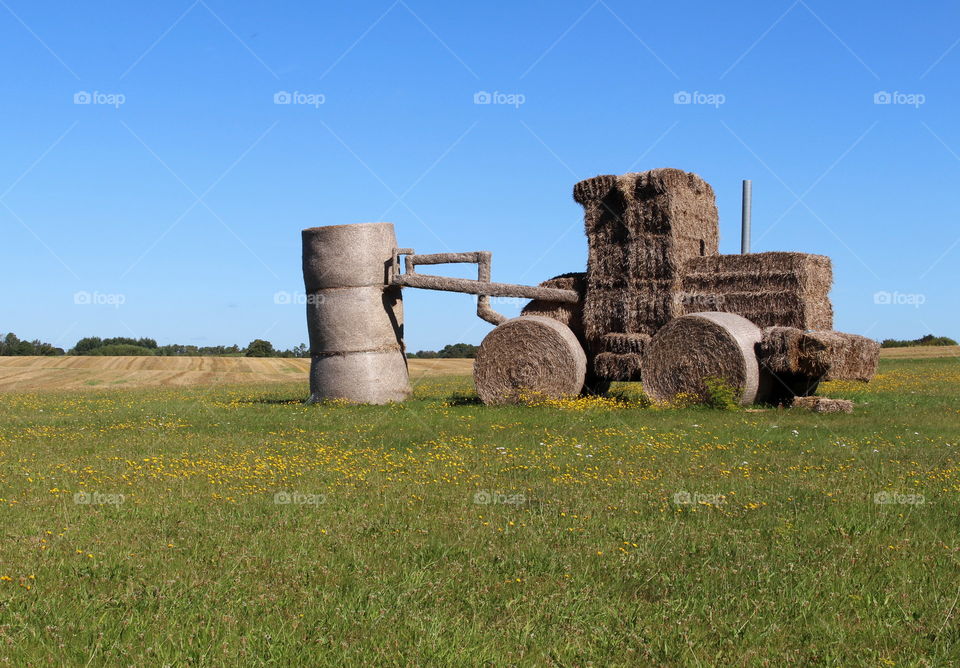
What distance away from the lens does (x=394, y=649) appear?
16.2 feet

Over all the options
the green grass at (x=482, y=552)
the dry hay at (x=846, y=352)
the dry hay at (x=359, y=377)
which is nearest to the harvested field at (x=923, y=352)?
the dry hay at (x=846, y=352)

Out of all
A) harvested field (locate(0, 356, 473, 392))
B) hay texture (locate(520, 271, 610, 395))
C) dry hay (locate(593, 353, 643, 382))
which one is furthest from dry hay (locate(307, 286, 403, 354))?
harvested field (locate(0, 356, 473, 392))

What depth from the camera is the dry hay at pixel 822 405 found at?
17.9 metres

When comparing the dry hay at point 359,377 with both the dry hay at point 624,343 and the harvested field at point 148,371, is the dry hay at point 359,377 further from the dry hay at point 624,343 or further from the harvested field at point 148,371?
the harvested field at point 148,371

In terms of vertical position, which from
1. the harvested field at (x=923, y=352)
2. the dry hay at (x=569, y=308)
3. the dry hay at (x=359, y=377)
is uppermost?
the dry hay at (x=569, y=308)

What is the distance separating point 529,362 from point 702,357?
3.92 metres

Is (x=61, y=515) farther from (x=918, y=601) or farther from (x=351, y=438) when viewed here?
(x=918, y=601)

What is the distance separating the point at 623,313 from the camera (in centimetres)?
2028

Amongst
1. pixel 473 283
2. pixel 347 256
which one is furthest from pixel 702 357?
pixel 347 256

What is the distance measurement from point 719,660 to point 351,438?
9.81 metres

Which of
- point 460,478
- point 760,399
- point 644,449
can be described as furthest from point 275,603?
point 760,399

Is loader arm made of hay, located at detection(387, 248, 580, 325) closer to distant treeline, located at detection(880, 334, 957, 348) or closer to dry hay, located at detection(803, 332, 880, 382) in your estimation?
dry hay, located at detection(803, 332, 880, 382)

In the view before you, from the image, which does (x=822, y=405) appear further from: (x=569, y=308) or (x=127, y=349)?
(x=127, y=349)

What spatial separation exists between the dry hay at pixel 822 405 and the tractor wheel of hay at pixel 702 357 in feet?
2.67
